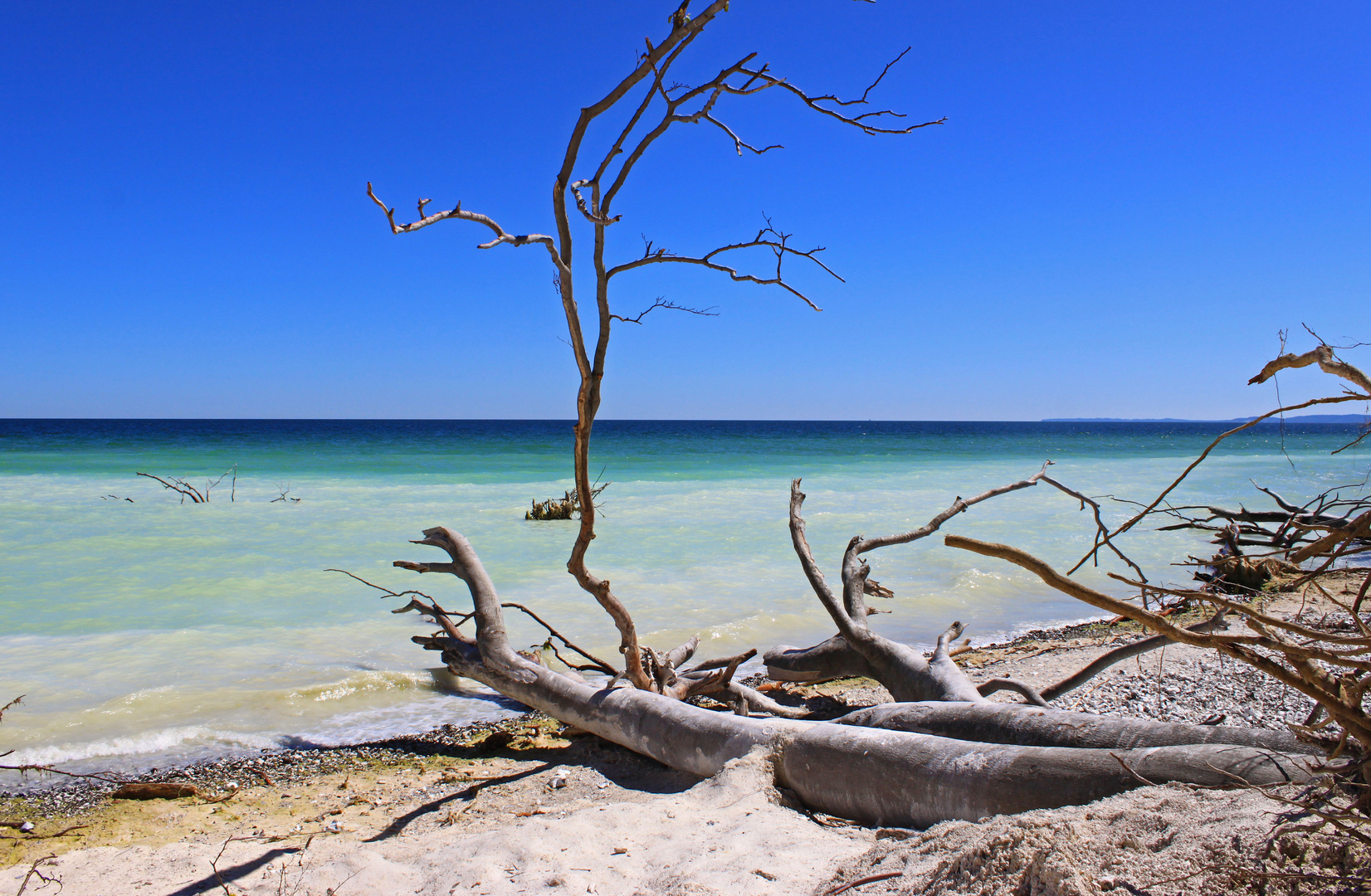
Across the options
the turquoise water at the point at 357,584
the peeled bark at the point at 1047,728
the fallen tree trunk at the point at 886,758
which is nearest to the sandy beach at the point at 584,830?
the fallen tree trunk at the point at 886,758

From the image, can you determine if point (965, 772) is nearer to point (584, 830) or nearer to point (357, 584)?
point (584, 830)

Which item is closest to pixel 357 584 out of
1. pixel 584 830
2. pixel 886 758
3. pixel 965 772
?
pixel 584 830

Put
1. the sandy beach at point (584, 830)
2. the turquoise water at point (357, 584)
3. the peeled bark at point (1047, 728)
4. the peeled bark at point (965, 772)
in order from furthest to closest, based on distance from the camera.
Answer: the turquoise water at point (357, 584) < the peeled bark at point (1047, 728) < the peeled bark at point (965, 772) < the sandy beach at point (584, 830)

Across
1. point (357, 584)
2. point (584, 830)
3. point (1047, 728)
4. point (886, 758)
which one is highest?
point (1047, 728)

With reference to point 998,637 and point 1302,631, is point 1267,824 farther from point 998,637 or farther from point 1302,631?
point 998,637

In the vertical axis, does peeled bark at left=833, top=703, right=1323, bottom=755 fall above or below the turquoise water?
above

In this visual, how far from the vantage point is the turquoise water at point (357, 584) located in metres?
4.98

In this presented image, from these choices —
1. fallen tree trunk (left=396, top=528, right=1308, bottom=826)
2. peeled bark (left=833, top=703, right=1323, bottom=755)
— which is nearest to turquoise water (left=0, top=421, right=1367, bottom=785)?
fallen tree trunk (left=396, top=528, right=1308, bottom=826)

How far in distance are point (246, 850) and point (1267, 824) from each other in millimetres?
3282

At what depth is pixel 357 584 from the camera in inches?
343

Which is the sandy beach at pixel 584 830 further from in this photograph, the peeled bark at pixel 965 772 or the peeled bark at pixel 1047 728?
the peeled bark at pixel 1047 728

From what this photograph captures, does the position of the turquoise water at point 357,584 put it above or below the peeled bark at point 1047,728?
below

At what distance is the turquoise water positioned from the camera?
4980 millimetres

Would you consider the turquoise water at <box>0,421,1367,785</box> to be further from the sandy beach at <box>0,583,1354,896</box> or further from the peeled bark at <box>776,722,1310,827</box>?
the peeled bark at <box>776,722,1310,827</box>
